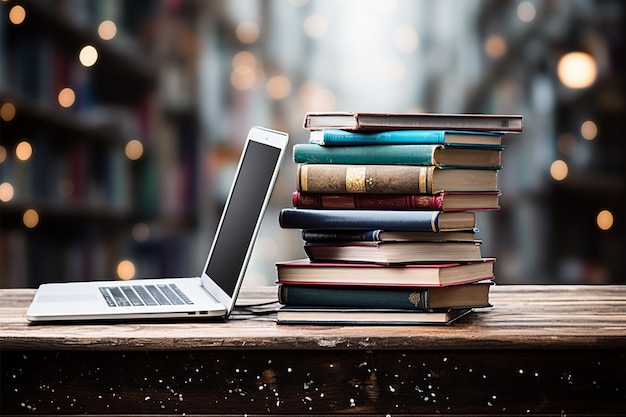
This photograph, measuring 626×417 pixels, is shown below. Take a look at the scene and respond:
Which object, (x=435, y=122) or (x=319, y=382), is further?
(x=435, y=122)

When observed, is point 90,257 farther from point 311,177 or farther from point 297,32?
point 311,177

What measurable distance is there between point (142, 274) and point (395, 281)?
1999 millimetres

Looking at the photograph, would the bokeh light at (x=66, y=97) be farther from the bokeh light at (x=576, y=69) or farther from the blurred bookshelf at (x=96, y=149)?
the bokeh light at (x=576, y=69)

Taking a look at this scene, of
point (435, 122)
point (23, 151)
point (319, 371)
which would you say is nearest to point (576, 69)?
point (23, 151)

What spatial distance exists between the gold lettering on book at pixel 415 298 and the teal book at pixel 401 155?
0.16 m

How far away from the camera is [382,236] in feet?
3.62

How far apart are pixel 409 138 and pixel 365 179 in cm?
7

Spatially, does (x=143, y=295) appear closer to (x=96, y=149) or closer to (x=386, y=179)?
(x=386, y=179)

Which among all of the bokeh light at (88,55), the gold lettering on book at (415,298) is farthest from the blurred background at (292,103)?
the gold lettering on book at (415,298)

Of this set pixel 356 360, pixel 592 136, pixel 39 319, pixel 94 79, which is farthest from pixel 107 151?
pixel 356 360

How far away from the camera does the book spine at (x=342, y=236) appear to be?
1.11 metres

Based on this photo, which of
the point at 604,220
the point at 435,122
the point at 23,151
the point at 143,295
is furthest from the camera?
the point at 604,220

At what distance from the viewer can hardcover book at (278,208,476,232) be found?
109 cm

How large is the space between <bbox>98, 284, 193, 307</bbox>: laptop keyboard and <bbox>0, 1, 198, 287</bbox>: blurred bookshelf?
157cm
